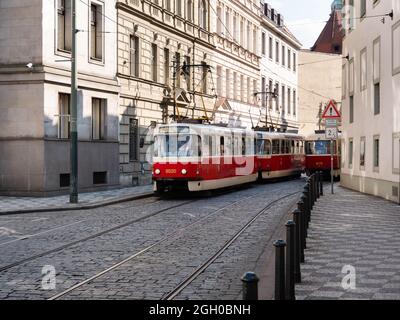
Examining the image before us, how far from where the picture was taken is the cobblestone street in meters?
8.74

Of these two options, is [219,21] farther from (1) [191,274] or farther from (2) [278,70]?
(1) [191,274]

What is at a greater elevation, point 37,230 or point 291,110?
point 291,110

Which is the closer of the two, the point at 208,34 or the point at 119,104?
the point at 119,104

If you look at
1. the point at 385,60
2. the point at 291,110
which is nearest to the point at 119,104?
the point at 385,60

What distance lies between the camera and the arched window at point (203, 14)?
42.2 metres

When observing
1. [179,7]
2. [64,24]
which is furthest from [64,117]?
[179,7]

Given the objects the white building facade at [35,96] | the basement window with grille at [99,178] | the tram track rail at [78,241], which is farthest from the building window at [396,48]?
the basement window with grille at [99,178]

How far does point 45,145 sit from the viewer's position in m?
24.8

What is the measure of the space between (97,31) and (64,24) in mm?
2641

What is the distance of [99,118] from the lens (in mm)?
29266

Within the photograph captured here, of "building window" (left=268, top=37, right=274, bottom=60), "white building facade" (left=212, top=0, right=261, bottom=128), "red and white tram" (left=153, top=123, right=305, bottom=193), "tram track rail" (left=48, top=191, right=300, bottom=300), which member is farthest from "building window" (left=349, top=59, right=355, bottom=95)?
"building window" (left=268, top=37, right=274, bottom=60)

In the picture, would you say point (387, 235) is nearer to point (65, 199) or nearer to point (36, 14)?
point (65, 199)

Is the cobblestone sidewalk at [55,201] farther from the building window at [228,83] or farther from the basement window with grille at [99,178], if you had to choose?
the building window at [228,83]

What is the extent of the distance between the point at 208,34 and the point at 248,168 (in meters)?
14.5
